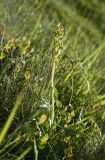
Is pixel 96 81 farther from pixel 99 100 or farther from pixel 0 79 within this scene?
pixel 0 79

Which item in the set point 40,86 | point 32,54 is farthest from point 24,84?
point 32,54

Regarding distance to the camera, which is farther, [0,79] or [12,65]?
[12,65]

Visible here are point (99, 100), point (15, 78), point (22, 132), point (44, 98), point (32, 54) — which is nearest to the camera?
point (22, 132)

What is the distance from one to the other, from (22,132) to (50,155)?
0.53 ft

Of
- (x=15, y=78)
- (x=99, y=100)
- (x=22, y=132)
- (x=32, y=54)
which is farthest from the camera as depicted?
(x=32, y=54)

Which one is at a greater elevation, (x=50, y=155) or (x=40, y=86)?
(x=40, y=86)

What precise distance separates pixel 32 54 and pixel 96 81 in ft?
1.62

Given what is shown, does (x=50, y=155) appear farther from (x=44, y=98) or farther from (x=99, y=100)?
(x=99, y=100)

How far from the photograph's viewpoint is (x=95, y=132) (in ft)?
6.68

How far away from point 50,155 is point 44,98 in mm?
283

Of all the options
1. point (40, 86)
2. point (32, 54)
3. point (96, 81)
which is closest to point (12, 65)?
point (40, 86)

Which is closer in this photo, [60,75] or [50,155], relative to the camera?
[50,155]

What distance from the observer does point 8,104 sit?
1.93 meters

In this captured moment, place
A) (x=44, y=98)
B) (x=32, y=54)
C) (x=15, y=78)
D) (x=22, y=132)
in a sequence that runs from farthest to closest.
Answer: (x=32, y=54)
(x=15, y=78)
(x=44, y=98)
(x=22, y=132)
